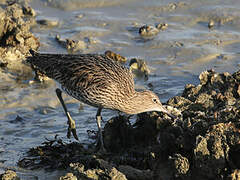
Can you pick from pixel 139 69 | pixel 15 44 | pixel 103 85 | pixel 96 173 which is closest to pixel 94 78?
pixel 103 85

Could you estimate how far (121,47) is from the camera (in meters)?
9.52

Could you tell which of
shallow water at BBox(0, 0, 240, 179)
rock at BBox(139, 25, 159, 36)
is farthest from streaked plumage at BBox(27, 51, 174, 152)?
rock at BBox(139, 25, 159, 36)

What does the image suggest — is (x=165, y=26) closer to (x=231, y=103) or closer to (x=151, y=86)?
(x=151, y=86)

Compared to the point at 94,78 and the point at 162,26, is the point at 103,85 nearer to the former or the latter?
the point at 94,78

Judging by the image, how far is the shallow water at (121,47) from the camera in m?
7.08

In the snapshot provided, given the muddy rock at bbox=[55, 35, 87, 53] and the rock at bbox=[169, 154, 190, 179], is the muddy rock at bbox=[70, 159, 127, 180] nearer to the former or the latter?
the rock at bbox=[169, 154, 190, 179]

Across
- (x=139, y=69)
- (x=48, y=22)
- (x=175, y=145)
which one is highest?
(x=48, y=22)

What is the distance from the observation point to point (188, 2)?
36.3 ft

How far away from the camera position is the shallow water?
708cm

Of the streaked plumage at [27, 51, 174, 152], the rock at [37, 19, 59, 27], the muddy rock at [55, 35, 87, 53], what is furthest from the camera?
the rock at [37, 19, 59, 27]

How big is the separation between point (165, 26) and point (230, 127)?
221 inches

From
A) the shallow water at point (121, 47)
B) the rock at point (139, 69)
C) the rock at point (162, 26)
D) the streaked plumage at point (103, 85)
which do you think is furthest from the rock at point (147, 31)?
the streaked plumage at point (103, 85)

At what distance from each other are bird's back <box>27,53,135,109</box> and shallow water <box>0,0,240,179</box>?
637 millimetres

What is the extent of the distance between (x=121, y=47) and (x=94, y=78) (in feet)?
10.4
